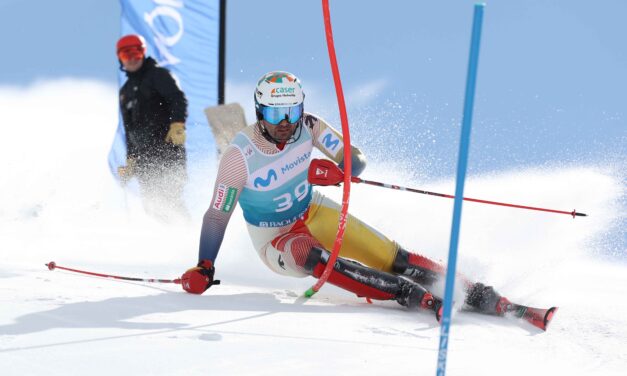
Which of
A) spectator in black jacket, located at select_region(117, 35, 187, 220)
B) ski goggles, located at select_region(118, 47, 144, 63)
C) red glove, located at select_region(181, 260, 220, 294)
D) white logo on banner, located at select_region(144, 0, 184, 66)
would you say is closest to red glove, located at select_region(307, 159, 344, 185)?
red glove, located at select_region(181, 260, 220, 294)

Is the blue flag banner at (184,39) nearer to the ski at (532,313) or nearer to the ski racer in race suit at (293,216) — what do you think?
the ski racer in race suit at (293,216)

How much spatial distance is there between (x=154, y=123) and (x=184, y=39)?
256cm

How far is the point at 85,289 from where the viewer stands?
12.3 ft

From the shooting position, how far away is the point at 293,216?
4.39 meters

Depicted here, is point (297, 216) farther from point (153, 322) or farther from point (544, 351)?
point (544, 351)

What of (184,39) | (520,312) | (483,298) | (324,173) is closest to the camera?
(520,312)

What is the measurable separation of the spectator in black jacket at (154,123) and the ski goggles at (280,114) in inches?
164

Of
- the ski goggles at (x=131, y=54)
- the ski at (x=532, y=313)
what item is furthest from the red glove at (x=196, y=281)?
the ski goggles at (x=131, y=54)

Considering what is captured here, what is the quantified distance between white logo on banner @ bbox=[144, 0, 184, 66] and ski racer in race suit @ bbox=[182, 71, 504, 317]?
6405 millimetres

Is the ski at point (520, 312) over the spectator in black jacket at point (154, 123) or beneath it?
beneath

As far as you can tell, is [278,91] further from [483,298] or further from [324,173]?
[483,298]

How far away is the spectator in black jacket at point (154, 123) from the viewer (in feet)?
27.1

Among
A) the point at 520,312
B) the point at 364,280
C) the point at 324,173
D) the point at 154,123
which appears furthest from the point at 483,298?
the point at 154,123

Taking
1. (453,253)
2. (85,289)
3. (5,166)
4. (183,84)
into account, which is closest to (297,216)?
(85,289)
